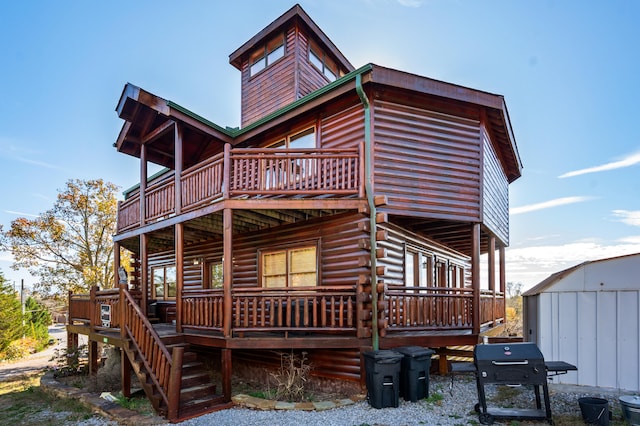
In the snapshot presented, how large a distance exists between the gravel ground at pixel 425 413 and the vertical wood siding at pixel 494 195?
3944 millimetres

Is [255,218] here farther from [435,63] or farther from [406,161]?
[435,63]

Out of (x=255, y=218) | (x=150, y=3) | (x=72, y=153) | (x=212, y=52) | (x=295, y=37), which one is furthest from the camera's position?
(x=72, y=153)

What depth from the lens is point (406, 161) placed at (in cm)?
882

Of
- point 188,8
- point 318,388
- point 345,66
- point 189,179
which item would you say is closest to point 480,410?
point 318,388

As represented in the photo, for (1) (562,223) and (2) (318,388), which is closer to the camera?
(2) (318,388)

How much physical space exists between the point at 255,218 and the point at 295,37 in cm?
715

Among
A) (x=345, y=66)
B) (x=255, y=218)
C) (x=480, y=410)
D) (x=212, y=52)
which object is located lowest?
(x=480, y=410)

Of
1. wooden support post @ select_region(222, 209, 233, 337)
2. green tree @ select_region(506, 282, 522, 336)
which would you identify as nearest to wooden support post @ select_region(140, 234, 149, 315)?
wooden support post @ select_region(222, 209, 233, 337)

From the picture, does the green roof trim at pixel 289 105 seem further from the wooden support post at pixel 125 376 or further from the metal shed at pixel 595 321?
the metal shed at pixel 595 321

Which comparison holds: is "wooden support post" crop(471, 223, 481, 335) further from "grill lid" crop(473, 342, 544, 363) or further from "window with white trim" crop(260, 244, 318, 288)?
"window with white trim" crop(260, 244, 318, 288)

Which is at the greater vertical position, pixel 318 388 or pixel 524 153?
pixel 524 153

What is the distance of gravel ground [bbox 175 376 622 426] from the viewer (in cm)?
612

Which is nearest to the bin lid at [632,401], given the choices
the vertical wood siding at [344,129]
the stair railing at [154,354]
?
the vertical wood siding at [344,129]

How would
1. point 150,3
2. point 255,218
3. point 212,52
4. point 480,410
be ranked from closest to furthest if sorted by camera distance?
point 480,410 < point 255,218 < point 150,3 < point 212,52
